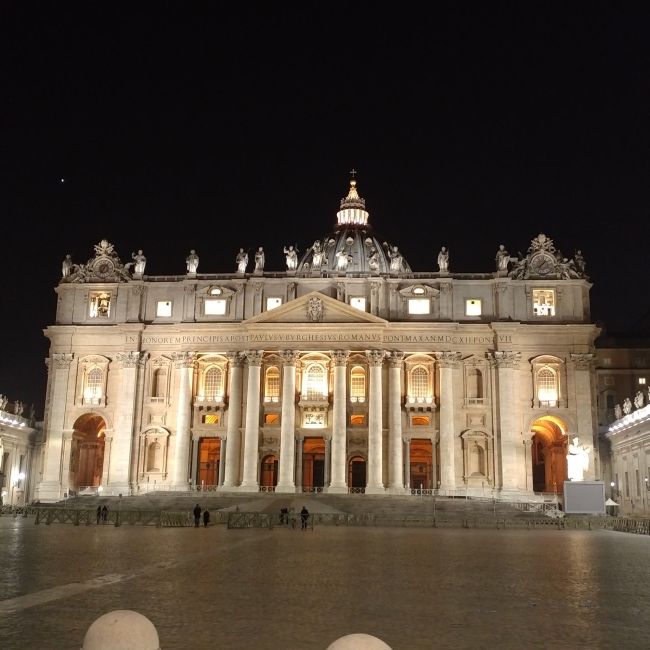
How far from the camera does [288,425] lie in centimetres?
6775

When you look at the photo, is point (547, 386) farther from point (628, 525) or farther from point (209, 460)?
point (209, 460)

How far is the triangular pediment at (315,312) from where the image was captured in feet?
226

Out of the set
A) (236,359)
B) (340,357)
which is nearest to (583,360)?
(340,357)

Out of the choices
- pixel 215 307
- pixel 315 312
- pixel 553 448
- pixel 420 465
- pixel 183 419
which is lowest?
pixel 420 465

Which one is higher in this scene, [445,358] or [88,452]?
[445,358]

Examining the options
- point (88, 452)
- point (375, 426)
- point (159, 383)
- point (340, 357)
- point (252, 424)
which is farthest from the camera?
point (88, 452)

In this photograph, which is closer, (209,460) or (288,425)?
(288,425)

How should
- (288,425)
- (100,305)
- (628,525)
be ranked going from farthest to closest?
(100,305), (288,425), (628,525)

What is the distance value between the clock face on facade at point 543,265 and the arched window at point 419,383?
13.3 meters

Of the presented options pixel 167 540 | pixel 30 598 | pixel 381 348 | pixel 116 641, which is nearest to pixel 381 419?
pixel 381 348

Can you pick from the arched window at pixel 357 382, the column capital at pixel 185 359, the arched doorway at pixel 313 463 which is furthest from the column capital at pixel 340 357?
the column capital at pixel 185 359

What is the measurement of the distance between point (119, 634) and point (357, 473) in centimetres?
6706

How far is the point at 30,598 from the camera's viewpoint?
13867 millimetres

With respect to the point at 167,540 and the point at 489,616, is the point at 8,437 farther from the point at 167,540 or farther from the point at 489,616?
the point at 489,616
